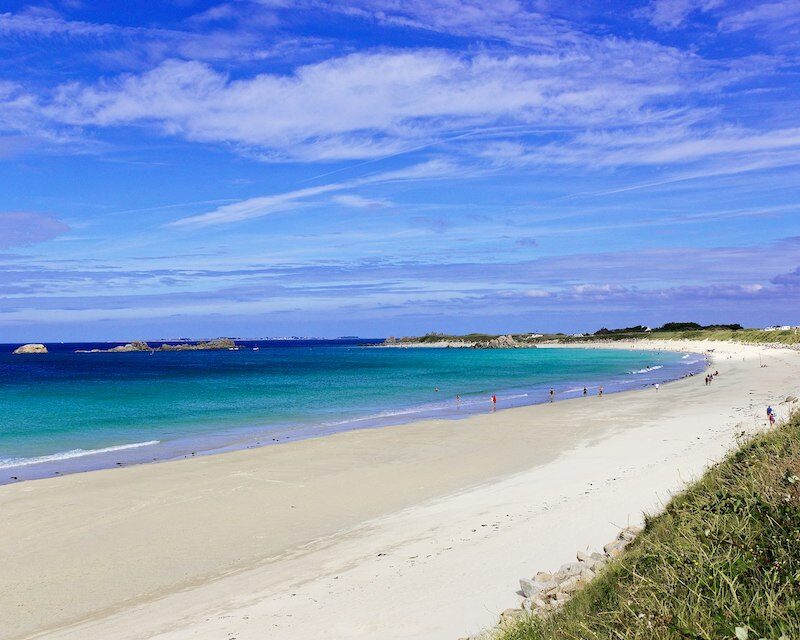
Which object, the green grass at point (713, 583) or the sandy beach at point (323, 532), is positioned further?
the sandy beach at point (323, 532)

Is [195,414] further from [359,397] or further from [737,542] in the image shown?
[737,542]

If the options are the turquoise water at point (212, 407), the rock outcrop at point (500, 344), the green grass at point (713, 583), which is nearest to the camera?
the green grass at point (713, 583)

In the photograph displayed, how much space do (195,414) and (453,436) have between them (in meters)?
18.2

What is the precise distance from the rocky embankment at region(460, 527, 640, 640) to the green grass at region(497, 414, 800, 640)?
447 mm

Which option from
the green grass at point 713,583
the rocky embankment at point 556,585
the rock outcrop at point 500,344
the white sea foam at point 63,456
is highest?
the rock outcrop at point 500,344

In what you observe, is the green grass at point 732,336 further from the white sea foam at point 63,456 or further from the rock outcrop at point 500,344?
the white sea foam at point 63,456

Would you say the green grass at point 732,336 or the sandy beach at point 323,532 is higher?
the green grass at point 732,336

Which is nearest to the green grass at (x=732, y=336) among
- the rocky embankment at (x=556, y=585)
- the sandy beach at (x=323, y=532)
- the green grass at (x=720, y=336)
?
the green grass at (x=720, y=336)

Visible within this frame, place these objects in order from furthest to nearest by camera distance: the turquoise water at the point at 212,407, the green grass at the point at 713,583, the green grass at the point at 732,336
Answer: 1. the green grass at the point at 732,336
2. the turquoise water at the point at 212,407
3. the green grass at the point at 713,583

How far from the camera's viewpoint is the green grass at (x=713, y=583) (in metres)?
4.40

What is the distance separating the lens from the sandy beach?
948 centimetres

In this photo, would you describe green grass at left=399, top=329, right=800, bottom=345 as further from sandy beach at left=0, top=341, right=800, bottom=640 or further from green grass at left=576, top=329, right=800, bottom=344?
sandy beach at left=0, top=341, right=800, bottom=640

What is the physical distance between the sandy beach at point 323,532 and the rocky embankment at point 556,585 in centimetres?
58

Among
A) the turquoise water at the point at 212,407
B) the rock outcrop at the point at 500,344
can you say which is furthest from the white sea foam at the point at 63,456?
the rock outcrop at the point at 500,344
